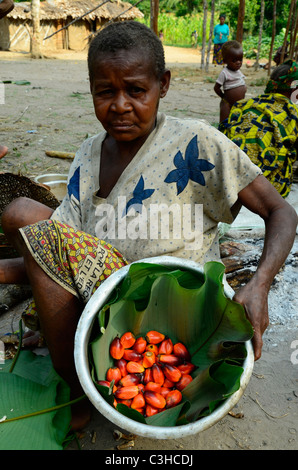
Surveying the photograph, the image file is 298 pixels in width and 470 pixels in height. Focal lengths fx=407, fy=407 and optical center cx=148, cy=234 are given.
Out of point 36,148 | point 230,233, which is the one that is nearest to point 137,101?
point 230,233

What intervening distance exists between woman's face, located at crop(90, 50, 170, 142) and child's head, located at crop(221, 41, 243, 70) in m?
4.16

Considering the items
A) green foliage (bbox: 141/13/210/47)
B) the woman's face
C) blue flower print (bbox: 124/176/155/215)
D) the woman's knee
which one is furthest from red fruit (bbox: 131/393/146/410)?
green foliage (bbox: 141/13/210/47)

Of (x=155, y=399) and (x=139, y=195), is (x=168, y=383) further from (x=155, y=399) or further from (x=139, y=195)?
(x=139, y=195)

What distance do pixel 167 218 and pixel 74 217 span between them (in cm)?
40

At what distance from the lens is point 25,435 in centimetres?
123

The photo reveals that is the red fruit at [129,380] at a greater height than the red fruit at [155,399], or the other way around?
the red fruit at [129,380]

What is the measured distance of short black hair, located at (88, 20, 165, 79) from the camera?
130 cm

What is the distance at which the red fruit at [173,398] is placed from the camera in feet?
3.81

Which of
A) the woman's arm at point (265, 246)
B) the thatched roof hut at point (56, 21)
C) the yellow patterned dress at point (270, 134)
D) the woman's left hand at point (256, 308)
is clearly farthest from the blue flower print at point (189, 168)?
the thatched roof hut at point (56, 21)

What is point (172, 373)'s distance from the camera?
3.95 feet

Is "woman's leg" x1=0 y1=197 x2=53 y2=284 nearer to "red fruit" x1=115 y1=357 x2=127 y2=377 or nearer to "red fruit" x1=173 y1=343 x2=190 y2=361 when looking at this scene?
"red fruit" x1=115 y1=357 x2=127 y2=377

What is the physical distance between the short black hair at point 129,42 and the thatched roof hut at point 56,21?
16.0 metres

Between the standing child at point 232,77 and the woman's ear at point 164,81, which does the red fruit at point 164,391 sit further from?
the standing child at point 232,77

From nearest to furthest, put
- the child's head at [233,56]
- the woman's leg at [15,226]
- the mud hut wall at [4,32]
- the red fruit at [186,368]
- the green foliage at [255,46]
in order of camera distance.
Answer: the red fruit at [186,368] < the woman's leg at [15,226] < the child's head at [233,56] < the mud hut wall at [4,32] < the green foliage at [255,46]
